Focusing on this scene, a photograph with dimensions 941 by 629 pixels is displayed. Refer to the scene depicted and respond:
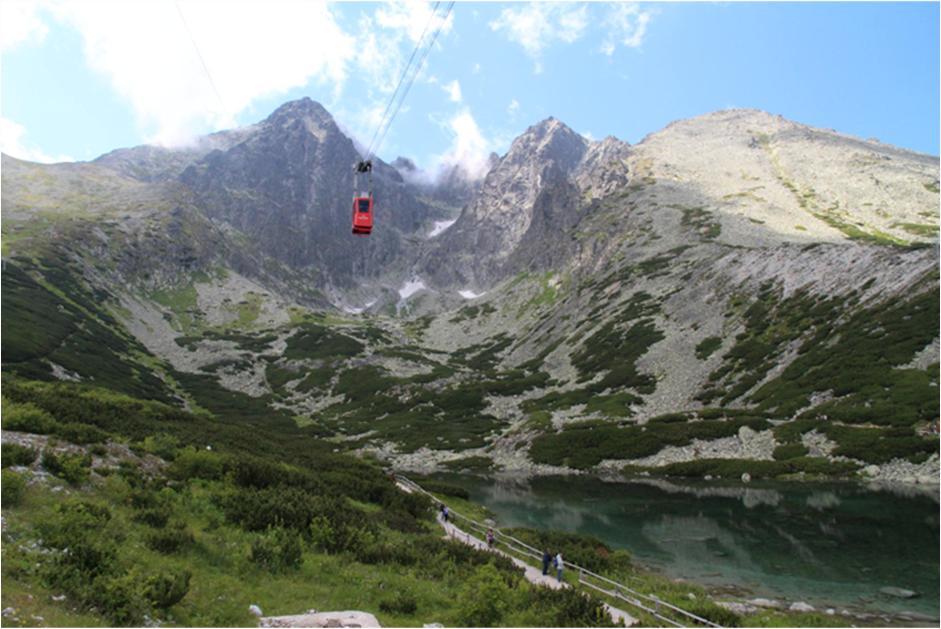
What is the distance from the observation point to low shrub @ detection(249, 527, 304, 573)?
14.8 m

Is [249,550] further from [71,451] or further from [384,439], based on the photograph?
[384,439]

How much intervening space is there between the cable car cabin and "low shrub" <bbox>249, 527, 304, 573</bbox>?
909 inches

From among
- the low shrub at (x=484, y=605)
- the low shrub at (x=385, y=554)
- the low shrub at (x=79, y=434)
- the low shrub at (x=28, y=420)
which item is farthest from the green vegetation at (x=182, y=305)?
the low shrub at (x=484, y=605)

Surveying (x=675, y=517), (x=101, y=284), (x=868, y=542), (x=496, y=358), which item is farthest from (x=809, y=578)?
(x=101, y=284)

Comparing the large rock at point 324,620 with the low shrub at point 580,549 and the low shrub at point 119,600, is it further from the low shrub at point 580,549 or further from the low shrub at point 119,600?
the low shrub at point 580,549

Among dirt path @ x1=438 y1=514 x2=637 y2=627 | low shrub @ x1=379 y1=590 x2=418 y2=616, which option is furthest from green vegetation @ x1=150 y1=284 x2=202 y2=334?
low shrub @ x1=379 y1=590 x2=418 y2=616

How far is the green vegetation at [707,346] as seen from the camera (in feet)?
272

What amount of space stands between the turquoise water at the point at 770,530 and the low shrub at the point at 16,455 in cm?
2653

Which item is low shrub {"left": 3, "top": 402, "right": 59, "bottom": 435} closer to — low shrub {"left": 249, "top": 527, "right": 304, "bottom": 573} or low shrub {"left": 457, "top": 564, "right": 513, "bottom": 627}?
low shrub {"left": 249, "top": 527, "right": 304, "bottom": 573}

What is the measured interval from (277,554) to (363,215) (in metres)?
24.9

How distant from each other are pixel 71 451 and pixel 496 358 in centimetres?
12133

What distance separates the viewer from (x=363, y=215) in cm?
3588

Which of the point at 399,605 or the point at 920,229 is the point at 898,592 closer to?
the point at 399,605

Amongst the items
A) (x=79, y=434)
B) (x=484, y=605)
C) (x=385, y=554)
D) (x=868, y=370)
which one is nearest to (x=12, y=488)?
(x=79, y=434)
